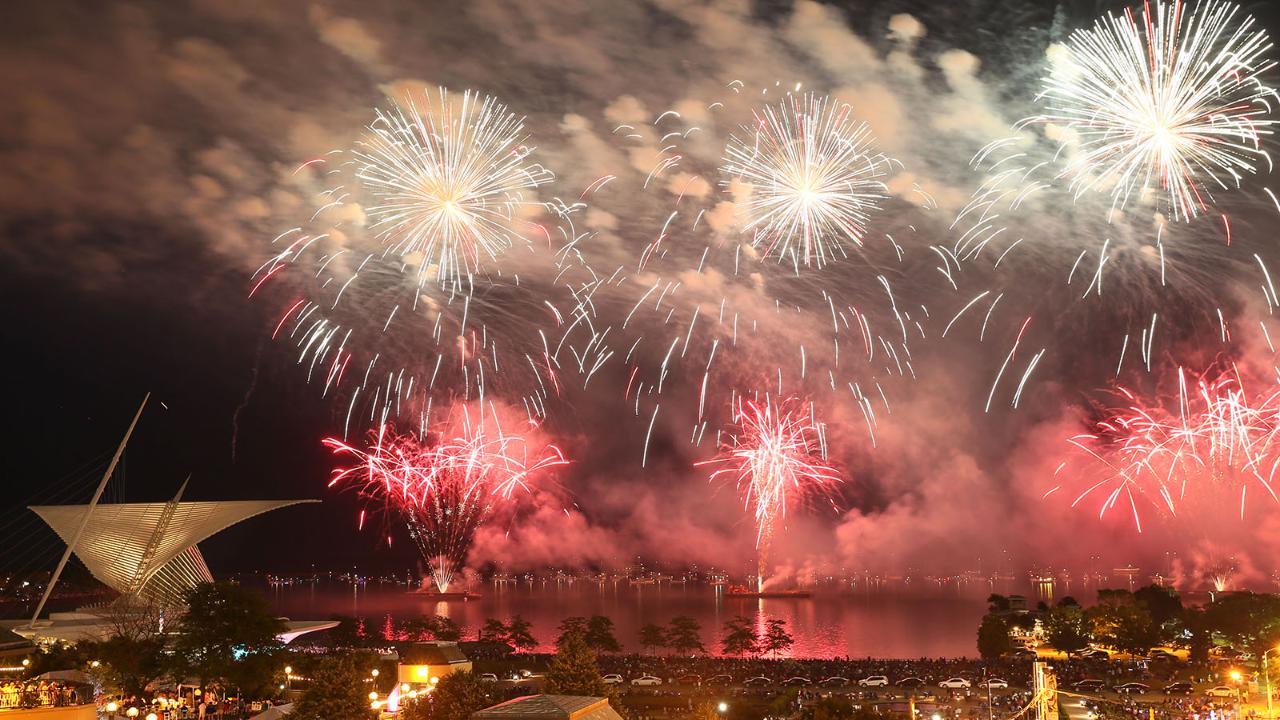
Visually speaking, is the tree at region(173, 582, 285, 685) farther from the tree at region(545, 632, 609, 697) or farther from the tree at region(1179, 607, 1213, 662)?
the tree at region(1179, 607, 1213, 662)

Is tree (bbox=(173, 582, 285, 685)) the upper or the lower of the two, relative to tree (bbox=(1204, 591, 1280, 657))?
upper

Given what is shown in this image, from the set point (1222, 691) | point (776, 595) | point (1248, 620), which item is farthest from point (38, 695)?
point (776, 595)

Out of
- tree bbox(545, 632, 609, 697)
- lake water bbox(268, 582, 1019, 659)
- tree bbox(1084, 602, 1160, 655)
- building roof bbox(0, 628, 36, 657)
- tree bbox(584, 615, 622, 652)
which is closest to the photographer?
tree bbox(545, 632, 609, 697)

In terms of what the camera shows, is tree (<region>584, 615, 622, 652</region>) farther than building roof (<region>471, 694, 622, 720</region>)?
Yes

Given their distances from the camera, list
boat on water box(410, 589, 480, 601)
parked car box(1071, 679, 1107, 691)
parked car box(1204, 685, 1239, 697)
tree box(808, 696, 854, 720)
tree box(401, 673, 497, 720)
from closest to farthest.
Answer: tree box(808, 696, 854, 720), tree box(401, 673, 497, 720), parked car box(1204, 685, 1239, 697), parked car box(1071, 679, 1107, 691), boat on water box(410, 589, 480, 601)

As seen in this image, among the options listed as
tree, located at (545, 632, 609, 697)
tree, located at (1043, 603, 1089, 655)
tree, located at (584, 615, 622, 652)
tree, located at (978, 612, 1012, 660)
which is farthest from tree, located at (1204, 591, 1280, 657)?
tree, located at (545, 632, 609, 697)

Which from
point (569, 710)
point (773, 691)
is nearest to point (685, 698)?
point (773, 691)

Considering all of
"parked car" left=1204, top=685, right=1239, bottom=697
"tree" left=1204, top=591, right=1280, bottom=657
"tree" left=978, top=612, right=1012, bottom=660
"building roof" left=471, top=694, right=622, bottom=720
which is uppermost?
"building roof" left=471, top=694, right=622, bottom=720

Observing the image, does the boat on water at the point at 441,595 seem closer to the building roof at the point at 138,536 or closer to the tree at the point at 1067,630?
the building roof at the point at 138,536
